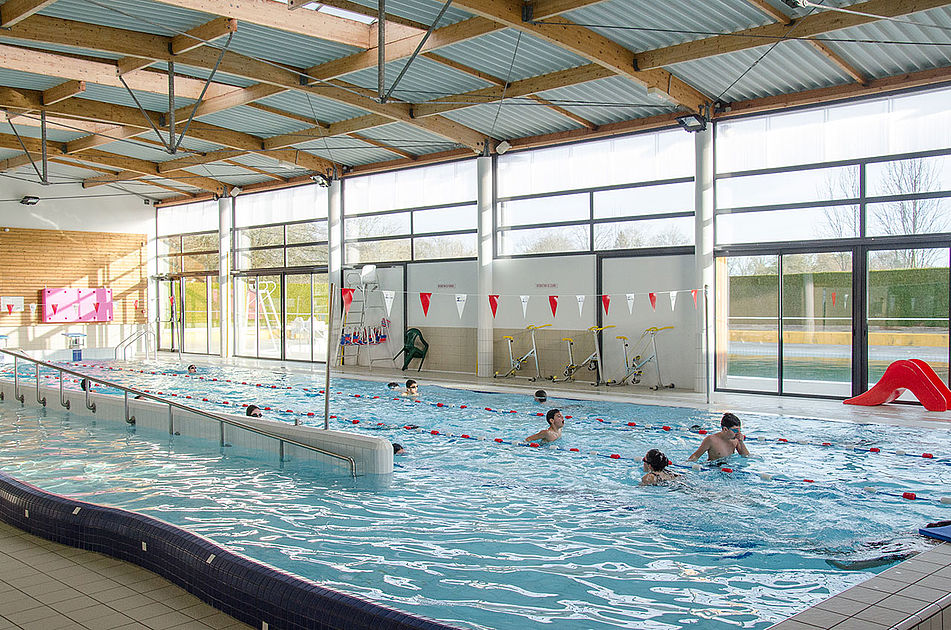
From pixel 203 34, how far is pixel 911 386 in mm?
9882

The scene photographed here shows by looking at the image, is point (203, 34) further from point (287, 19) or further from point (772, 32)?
point (772, 32)

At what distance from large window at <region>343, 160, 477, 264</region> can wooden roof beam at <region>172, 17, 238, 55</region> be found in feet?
20.7

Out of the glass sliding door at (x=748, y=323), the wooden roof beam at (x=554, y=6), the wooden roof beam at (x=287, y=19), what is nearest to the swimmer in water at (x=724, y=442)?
the glass sliding door at (x=748, y=323)

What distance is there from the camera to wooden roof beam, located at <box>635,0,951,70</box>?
7.62m

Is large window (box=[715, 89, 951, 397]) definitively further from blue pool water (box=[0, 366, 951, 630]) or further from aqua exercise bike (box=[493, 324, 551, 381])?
aqua exercise bike (box=[493, 324, 551, 381])

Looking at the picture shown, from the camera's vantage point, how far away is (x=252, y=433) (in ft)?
25.4

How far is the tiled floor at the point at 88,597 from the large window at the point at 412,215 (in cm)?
1106

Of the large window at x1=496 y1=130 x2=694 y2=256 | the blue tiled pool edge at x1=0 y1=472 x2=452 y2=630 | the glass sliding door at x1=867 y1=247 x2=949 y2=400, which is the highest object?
the large window at x1=496 y1=130 x2=694 y2=256

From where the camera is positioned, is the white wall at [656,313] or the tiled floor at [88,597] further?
the white wall at [656,313]

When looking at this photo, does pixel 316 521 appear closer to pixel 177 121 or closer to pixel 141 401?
pixel 141 401

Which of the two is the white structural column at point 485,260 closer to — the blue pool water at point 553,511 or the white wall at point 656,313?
the white wall at point 656,313

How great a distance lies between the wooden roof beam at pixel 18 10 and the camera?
7.60 metres

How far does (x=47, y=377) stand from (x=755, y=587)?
48.3 ft

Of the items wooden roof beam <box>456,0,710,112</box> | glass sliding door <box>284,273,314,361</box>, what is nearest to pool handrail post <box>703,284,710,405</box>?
wooden roof beam <box>456,0,710,112</box>
